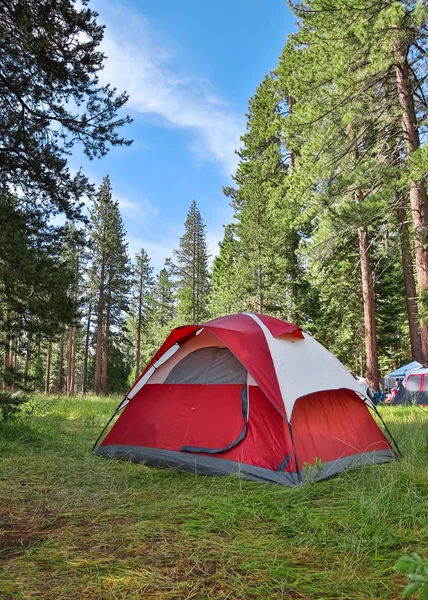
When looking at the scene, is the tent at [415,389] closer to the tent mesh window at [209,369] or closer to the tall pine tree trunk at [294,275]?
the tall pine tree trunk at [294,275]

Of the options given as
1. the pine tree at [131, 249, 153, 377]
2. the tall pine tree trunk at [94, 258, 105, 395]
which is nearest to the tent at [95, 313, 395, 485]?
the tall pine tree trunk at [94, 258, 105, 395]

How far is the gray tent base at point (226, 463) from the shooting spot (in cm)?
367

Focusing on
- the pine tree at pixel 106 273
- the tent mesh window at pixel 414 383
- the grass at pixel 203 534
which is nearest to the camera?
the grass at pixel 203 534

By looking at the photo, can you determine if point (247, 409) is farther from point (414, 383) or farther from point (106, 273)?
point (106, 273)

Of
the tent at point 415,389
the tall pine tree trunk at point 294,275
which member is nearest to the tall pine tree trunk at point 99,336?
the tall pine tree trunk at point 294,275

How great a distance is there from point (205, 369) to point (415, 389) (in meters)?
11.4

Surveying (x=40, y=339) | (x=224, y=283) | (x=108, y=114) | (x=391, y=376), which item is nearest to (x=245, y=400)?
(x=40, y=339)

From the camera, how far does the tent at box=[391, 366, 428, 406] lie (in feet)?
42.2

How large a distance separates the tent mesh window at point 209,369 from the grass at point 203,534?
1.09 metres

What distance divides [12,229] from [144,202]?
17885 mm

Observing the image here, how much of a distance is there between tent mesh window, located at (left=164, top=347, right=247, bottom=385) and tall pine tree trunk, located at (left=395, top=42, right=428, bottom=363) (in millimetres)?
5609

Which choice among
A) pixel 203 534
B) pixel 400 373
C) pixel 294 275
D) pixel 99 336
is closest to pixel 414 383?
pixel 400 373

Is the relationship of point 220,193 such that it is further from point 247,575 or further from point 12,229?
point 247,575

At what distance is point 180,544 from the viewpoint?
2361 millimetres
